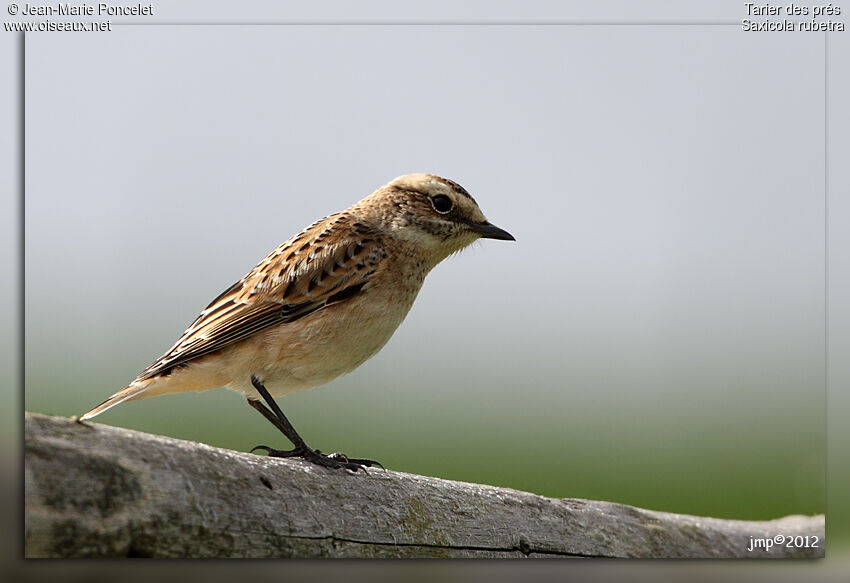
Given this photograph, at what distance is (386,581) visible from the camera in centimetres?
518

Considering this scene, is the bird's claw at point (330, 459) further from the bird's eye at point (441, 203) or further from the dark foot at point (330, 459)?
the bird's eye at point (441, 203)

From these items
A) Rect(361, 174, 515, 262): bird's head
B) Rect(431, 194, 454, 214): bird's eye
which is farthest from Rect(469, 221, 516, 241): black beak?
Rect(431, 194, 454, 214): bird's eye

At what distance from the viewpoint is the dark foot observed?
5184 millimetres

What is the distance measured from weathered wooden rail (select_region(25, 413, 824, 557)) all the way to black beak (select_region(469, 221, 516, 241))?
4.96ft

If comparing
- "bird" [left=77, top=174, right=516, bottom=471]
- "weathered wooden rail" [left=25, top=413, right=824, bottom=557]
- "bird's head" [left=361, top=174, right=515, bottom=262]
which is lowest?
"weathered wooden rail" [left=25, top=413, right=824, bottom=557]

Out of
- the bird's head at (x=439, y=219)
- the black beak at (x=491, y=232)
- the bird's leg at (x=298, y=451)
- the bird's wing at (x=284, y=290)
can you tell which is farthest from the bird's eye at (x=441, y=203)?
the bird's leg at (x=298, y=451)

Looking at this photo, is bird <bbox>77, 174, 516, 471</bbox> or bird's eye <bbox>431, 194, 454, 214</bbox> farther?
bird's eye <bbox>431, 194, 454, 214</bbox>

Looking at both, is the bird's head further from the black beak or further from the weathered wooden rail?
the weathered wooden rail

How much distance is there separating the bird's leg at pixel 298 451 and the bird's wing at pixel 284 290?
344 millimetres

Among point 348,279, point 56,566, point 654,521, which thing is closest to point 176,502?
point 56,566

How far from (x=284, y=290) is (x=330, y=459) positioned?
3.41 ft

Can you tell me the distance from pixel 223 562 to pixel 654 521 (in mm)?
2733

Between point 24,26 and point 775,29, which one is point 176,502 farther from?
point 775,29

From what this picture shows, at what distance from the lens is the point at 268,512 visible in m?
4.56
